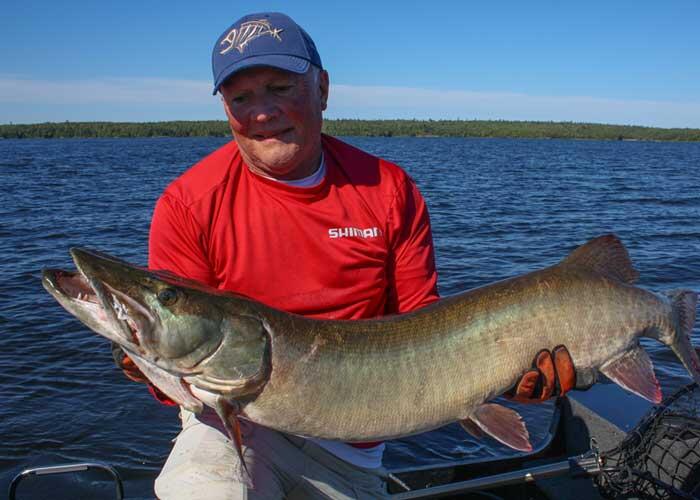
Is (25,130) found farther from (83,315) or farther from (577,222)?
(83,315)

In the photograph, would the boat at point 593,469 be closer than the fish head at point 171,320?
No

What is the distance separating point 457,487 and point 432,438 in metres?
3.49

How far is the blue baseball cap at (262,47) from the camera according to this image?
3.52 metres

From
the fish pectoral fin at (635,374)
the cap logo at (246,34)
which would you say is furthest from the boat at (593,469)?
the cap logo at (246,34)

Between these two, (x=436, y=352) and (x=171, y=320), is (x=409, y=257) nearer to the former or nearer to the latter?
(x=436, y=352)

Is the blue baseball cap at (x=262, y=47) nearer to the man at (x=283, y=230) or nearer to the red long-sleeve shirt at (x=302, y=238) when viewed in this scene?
the man at (x=283, y=230)

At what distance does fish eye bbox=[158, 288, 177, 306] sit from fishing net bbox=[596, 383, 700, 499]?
314 centimetres

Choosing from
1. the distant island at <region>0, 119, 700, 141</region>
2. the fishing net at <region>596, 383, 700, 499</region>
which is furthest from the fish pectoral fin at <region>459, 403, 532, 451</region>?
the distant island at <region>0, 119, 700, 141</region>

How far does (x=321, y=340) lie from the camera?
10.1ft

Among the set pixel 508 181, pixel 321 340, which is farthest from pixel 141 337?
pixel 508 181

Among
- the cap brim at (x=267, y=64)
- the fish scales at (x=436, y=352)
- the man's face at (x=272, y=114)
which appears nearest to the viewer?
the fish scales at (x=436, y=352)

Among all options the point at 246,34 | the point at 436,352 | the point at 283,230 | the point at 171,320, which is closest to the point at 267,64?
the point at 246,34

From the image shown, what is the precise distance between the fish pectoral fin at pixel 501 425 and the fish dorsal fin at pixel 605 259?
0.86 metres

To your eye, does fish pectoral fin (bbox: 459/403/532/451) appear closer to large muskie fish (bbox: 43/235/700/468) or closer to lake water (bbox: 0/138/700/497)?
large muskie fish (bbox: 43/235/700/468)
